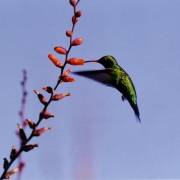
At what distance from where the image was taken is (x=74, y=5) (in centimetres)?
357

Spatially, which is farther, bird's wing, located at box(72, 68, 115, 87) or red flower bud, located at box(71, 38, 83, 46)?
bird's wing, located at box(72, 68, 115, 87)

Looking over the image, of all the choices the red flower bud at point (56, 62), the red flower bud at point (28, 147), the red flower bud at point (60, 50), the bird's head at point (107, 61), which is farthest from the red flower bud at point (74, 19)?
the bird's head at point (107, 61)

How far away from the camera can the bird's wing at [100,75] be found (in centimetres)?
450

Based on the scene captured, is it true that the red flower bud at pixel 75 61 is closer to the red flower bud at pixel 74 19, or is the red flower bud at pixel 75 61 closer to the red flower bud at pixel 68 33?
the red flower bud at pixel 68 33

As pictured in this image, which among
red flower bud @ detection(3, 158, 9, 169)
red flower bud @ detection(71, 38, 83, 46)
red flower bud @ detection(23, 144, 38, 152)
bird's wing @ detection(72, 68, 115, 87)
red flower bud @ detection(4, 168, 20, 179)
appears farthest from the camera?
bird's wing @ detection(72, 68, 115, 87)

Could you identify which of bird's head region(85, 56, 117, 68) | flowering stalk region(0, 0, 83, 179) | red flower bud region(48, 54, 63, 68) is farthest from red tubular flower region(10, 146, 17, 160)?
bird's head region(85, 56, 117, 68)

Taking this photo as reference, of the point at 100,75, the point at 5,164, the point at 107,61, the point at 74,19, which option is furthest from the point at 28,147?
the point at 107,61

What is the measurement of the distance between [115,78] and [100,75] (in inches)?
29.0

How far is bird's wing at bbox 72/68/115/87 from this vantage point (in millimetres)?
4501

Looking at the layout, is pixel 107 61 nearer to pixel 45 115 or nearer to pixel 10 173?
pixel 45 115

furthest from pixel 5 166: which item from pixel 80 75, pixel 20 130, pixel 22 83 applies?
pixel 80 75

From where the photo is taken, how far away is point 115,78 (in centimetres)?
573

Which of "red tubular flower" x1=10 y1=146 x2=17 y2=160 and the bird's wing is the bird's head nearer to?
the bird's wing

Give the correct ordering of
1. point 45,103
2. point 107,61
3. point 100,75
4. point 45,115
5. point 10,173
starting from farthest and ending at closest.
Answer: point 107,61 → point 100,75 → point 45,103 → point 45,115 → point 10,173
